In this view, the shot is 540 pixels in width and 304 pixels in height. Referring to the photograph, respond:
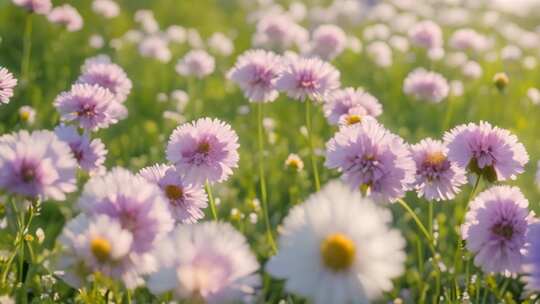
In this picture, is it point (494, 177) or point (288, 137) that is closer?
point (494, 177)

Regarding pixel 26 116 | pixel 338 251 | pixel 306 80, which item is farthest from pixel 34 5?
pixel 338 251

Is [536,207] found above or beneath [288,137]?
beneath

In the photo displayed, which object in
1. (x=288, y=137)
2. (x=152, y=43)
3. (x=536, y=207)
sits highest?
(x=152, y=43)

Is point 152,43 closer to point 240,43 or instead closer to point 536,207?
point 240,43

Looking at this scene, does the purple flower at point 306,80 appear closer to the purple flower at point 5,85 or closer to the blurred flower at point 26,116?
the purple flower at point 5,85

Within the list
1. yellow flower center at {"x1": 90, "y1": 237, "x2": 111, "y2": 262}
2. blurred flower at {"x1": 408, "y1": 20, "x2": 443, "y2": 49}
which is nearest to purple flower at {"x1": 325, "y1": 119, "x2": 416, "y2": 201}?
yellow flower center at {"x1": 90, "y1": 237, "x2": 111, "y2": 262}

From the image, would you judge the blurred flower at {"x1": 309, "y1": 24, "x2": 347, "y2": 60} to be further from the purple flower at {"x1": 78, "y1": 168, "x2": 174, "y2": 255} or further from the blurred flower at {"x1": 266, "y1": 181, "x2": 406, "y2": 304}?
the blurred flower at {"x1": 266, "y1": 181, "x2": 406, "y2": 304}

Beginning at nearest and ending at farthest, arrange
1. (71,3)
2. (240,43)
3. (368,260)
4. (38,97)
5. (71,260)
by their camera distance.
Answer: (368,260) < (71,260) < (38,97) < (71,3) < (240,43)

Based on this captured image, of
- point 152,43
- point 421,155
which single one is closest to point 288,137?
point 152,43
